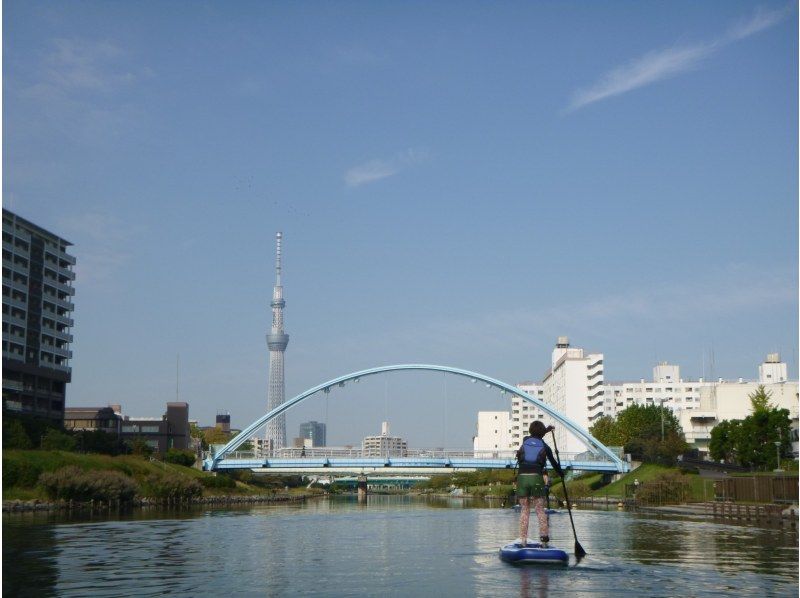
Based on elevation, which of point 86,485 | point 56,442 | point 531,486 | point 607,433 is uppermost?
point 607,433

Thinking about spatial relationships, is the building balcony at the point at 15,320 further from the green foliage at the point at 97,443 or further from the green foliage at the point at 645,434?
the green foliage at the point at 645,434

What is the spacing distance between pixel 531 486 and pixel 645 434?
13370 cm

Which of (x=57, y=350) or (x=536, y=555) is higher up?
(x=57, y=350)

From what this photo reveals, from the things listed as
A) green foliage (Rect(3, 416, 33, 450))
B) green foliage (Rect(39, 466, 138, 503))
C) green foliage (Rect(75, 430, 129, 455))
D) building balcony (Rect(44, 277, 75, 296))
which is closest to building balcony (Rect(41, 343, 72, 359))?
building balcony (Rect(44, 277, 75, 296))

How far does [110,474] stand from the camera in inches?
3642

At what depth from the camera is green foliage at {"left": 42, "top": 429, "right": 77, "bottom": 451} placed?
101762mm

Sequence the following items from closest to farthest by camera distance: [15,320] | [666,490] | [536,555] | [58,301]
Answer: [536,555] → [666,490] → [15,320] → [58,301]

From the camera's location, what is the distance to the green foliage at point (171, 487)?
106 meters

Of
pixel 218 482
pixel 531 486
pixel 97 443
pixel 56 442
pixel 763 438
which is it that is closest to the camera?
pixel 531 486

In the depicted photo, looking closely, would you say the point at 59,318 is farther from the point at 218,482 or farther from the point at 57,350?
the point at 218,482

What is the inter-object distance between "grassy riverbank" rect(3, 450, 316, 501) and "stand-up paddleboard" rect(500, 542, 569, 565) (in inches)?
2638

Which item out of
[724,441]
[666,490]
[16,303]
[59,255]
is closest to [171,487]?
[16,303]

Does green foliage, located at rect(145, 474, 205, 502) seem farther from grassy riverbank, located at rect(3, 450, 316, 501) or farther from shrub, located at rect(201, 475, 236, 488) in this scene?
shrub, located at rect(201, 475, 236, 488)

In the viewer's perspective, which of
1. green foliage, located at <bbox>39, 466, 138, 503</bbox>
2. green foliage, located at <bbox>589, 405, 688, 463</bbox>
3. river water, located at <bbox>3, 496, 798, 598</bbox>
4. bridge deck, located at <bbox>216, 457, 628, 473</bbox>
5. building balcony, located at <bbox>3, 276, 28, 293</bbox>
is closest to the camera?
river water, located at <bbox>3, 496, 798, 598</bbox>
